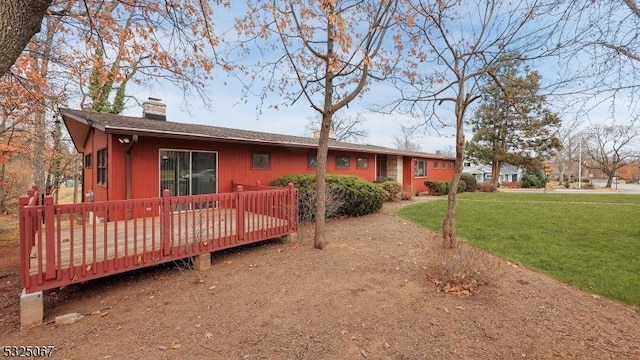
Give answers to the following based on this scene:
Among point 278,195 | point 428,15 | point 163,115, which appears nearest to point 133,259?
point 278,195

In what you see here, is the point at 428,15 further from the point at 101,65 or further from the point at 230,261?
the point at 101,65

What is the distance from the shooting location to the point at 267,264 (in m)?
5.18

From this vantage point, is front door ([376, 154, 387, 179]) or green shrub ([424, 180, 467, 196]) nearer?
front door ([376, 154, 387, 179])

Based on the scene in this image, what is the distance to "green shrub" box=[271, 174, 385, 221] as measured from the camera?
8.37 meters

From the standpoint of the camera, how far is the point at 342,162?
560 inches

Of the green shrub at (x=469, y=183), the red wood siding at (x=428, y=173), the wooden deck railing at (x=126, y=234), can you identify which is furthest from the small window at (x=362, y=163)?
the green shrub at (x=469, y=183)

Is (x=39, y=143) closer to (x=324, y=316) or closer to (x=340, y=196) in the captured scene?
(x=340, y=196)

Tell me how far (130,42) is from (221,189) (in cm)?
498

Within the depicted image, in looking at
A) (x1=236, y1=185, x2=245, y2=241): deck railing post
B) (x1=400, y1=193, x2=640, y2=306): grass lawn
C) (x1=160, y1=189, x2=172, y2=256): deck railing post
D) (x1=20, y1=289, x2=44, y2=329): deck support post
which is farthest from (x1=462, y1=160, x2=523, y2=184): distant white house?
(x1=20, y1=289, x2=44, y2=329): deck support post

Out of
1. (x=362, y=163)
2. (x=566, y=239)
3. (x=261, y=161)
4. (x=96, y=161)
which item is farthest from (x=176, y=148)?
(x=566, y=239)

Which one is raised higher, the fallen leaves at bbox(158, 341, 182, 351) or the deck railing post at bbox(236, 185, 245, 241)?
the deck railing post at bbox(236, 185, 245, 241)

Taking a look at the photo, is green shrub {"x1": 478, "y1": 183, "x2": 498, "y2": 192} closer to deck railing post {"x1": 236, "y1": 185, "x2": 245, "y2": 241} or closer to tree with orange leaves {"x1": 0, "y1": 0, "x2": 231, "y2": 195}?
tree with orange leaves {"x1": 0, "y1": 0, "x2": 231, "y2": 195}

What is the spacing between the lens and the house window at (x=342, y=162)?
13961mm

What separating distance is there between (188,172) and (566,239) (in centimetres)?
994
